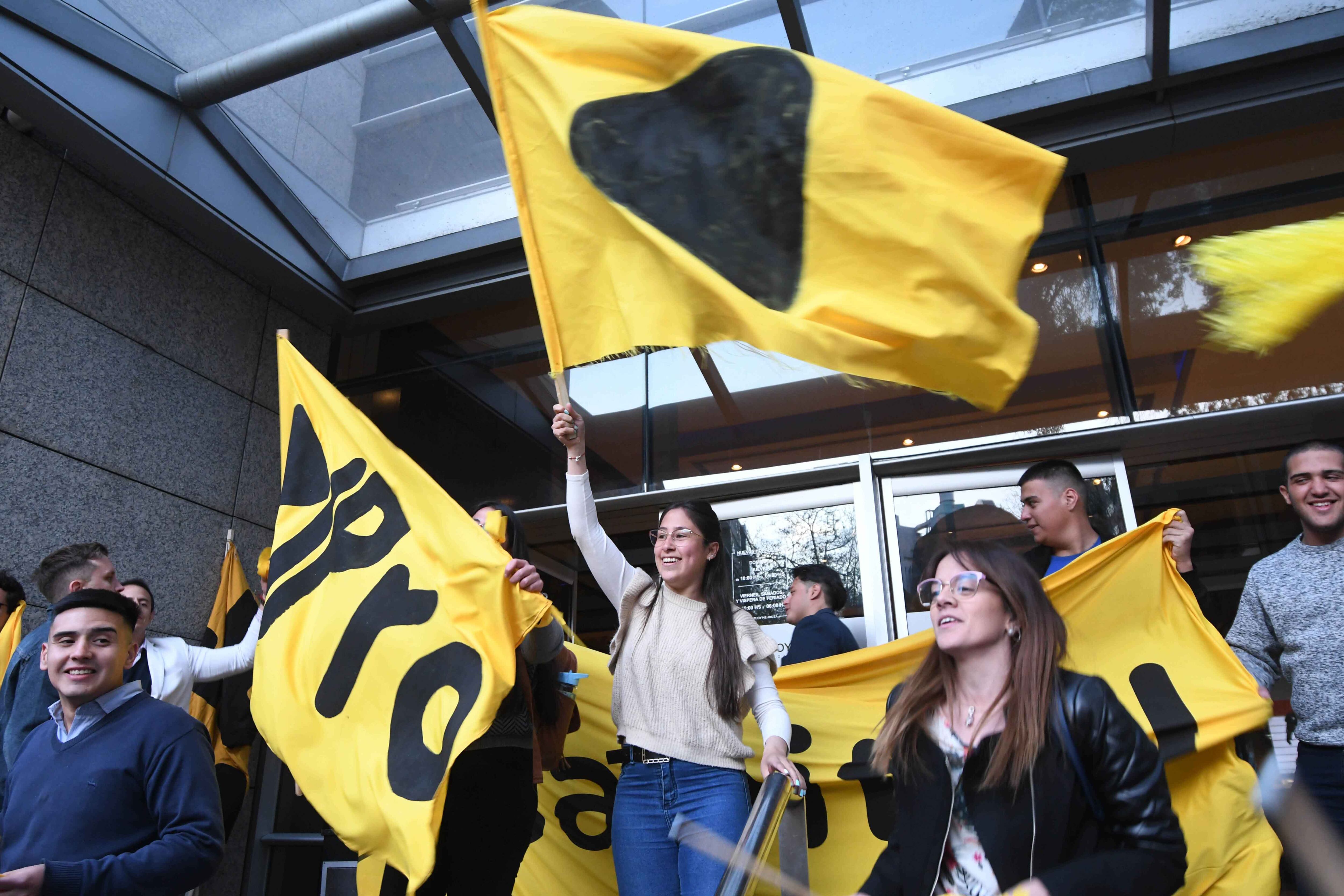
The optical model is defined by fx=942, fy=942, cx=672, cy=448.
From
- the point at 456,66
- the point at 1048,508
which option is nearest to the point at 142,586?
the point at 456,66

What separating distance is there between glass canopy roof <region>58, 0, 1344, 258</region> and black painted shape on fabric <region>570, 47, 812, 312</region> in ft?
7.66

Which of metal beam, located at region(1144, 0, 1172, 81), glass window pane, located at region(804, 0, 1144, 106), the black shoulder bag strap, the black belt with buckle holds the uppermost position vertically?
glass window pane, located at region(804, 0, 1144, 106)

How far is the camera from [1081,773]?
6.42 ft

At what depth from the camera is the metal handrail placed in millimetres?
1905

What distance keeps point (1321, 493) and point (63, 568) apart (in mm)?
4899

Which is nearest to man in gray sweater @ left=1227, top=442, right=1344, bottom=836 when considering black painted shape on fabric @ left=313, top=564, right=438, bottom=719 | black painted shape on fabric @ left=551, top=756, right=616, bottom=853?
black painted shape on fabric @ left=551, top=756, right=616, bottom=853

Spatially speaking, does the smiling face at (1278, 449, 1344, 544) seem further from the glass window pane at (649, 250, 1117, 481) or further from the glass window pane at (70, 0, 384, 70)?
the glass window pane at (70, 0, 384, 70)

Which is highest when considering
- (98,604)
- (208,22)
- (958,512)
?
(208,22)

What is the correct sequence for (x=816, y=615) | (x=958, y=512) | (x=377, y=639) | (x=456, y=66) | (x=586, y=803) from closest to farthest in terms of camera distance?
(x=377, y=639)
(x=586, y=803)
(x=816, y=615)
(x=456, y=66)
(x=958, y=512)

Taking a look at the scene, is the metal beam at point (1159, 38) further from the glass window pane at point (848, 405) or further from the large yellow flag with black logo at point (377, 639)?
the large yellow flag with black logo at point (377, 639)

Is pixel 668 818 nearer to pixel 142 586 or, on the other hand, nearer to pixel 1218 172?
pixel 142 586

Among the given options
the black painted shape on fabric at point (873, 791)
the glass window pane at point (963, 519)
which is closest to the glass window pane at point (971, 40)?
the glass window pane at point (963, 519)

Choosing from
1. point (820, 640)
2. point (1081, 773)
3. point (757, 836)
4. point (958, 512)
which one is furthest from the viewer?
point (958, 512)

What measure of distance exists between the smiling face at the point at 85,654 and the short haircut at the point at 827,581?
3.37 metres
